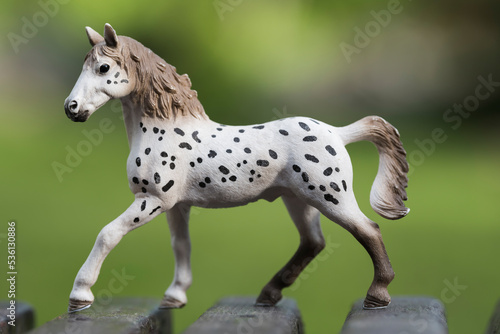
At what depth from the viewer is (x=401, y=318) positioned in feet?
6.66

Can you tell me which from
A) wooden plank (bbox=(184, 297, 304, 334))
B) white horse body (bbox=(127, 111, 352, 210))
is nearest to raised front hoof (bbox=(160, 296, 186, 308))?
wooden plank (bbox=(184, 297, 304, 334))

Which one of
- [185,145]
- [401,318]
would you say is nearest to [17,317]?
[185,145]

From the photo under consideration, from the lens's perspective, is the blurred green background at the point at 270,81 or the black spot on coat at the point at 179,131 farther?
the blurred green background at the point at 270,81

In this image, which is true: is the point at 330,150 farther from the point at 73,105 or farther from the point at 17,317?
the point at 17,317

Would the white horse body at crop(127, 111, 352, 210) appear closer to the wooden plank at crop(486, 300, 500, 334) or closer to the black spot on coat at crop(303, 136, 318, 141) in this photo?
the black spot on coat at crop(303, 136, 318, 141)

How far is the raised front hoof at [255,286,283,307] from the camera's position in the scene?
7.81ft

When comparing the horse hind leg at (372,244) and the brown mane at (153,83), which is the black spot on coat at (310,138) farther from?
the brown mane at (153,83)

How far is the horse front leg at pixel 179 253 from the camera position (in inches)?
94.7

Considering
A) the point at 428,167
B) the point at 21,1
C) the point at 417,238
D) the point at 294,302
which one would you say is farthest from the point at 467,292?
the point at 21,1

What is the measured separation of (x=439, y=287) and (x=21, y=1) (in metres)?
4.53

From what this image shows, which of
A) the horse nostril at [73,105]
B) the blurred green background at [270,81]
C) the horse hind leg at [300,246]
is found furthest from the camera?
the blurred green background at [270,81]

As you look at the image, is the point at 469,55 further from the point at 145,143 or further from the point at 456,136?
the point at 145,143

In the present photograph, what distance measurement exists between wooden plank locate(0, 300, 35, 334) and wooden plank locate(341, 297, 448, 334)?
1.16 meters

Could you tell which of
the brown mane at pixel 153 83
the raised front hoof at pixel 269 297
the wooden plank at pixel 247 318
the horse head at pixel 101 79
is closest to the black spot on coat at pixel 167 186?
the brown mane at pixel 153 83
